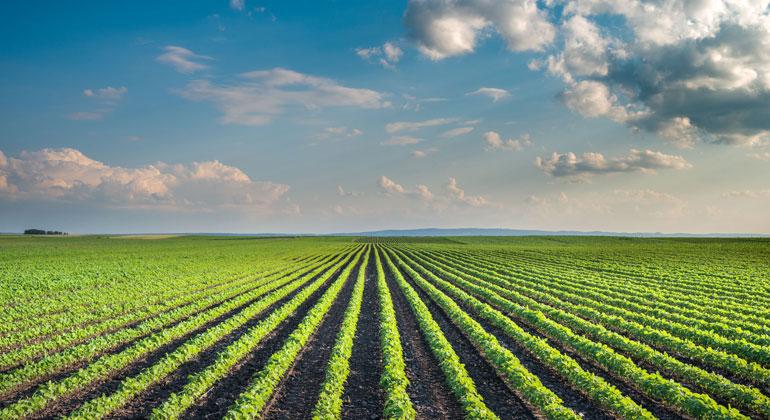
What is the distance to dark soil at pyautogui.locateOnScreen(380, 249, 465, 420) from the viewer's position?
9555mm

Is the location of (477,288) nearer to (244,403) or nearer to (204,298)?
(204,298)

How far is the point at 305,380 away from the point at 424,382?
11.9 feet

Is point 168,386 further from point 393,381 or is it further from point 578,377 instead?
point 578,377

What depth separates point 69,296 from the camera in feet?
77.3

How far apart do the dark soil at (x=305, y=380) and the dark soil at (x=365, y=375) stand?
36.4 inches

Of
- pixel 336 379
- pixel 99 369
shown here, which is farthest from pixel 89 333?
pixel 336 379

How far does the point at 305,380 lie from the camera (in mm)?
11430

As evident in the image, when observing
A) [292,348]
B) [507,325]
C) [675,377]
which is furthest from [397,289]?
[675,377]

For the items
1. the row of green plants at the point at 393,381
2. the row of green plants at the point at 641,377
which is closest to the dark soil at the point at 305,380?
the row of green plants at the point at 393,381

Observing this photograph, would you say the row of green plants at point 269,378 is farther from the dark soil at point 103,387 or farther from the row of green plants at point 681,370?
the row of green plants at point 681,370

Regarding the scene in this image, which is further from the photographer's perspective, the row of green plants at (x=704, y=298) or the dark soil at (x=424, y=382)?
the row of green plants at (x=704, y=298)

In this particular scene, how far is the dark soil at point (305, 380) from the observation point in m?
9.50

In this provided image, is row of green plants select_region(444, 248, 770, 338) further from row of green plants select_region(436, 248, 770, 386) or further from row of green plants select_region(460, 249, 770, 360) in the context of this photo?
row of green plants select_region(436, 248, 770, 386)

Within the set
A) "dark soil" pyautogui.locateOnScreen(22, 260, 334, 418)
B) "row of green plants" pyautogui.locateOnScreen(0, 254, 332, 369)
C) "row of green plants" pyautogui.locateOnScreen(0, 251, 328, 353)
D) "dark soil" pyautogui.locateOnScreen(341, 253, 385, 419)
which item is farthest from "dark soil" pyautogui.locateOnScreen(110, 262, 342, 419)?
"row of green plants" pyautogui.locateOnScreen(0, 251, 328, 353)
